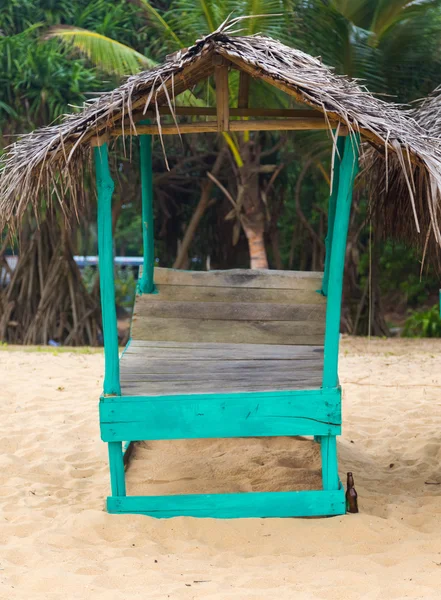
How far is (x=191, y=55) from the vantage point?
3555 mm

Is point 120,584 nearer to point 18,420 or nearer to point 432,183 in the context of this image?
point 432,183

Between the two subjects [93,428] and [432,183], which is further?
[93,428]

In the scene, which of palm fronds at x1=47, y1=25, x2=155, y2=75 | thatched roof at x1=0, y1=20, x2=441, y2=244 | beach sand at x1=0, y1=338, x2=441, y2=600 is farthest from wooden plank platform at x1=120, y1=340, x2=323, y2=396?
palm fronds at x1=47, y1=25, x2=155, y2=75

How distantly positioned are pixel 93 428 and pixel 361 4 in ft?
20.9

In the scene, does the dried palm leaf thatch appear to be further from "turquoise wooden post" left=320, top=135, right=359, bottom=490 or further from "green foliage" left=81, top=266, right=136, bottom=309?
"green foliage" left=81, top=266, right=136, bottom=309

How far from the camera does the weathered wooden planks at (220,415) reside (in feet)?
12.3

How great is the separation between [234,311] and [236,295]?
5.7 inches

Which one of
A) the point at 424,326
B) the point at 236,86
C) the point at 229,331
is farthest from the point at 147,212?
the point at 424,326

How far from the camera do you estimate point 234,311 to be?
5.18m

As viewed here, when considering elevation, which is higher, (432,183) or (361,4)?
(361,4)

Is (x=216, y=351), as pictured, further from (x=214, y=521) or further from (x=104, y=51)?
(x=104, y=51)

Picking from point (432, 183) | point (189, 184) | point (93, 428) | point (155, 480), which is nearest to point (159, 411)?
point (155, 480)

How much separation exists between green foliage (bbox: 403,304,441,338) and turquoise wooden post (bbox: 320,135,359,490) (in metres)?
9.83

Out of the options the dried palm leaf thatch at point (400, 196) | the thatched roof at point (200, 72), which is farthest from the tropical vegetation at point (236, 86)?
the thatched roof at point (200, 72)
